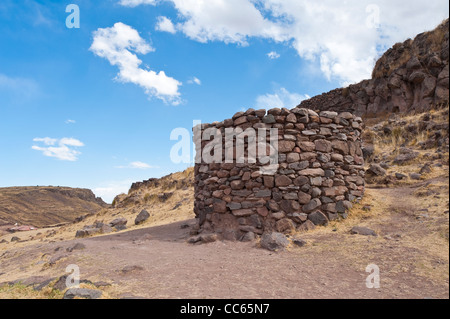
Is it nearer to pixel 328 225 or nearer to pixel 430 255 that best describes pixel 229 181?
pixel 328 225

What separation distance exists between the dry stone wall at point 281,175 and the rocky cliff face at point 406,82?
10.6 m

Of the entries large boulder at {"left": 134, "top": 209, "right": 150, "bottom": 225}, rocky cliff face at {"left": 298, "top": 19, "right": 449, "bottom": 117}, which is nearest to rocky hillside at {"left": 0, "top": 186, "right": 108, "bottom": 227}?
large boulder at {"left": 134, "top": 209, "right": 150, "bottom": 225}

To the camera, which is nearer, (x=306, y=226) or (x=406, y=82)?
(x=306, y=226)

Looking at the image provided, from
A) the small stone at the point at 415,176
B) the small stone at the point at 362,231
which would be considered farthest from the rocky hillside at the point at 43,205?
the small stone at the point at 362,231

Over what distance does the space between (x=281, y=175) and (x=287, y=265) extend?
2.54m

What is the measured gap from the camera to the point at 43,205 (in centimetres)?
3484

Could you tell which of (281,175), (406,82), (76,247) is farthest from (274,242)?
(406,82)

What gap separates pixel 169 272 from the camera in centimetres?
431

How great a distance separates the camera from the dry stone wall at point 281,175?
6.54 meters

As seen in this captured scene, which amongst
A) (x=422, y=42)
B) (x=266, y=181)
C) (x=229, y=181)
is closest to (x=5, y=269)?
(x=229, y=181)

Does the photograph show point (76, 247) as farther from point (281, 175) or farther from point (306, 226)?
point (306, 226)

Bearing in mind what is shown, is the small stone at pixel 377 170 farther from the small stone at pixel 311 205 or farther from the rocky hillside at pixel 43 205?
the rocky hillside at pixel 43 205

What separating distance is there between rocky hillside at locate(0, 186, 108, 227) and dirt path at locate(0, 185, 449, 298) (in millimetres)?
25405
